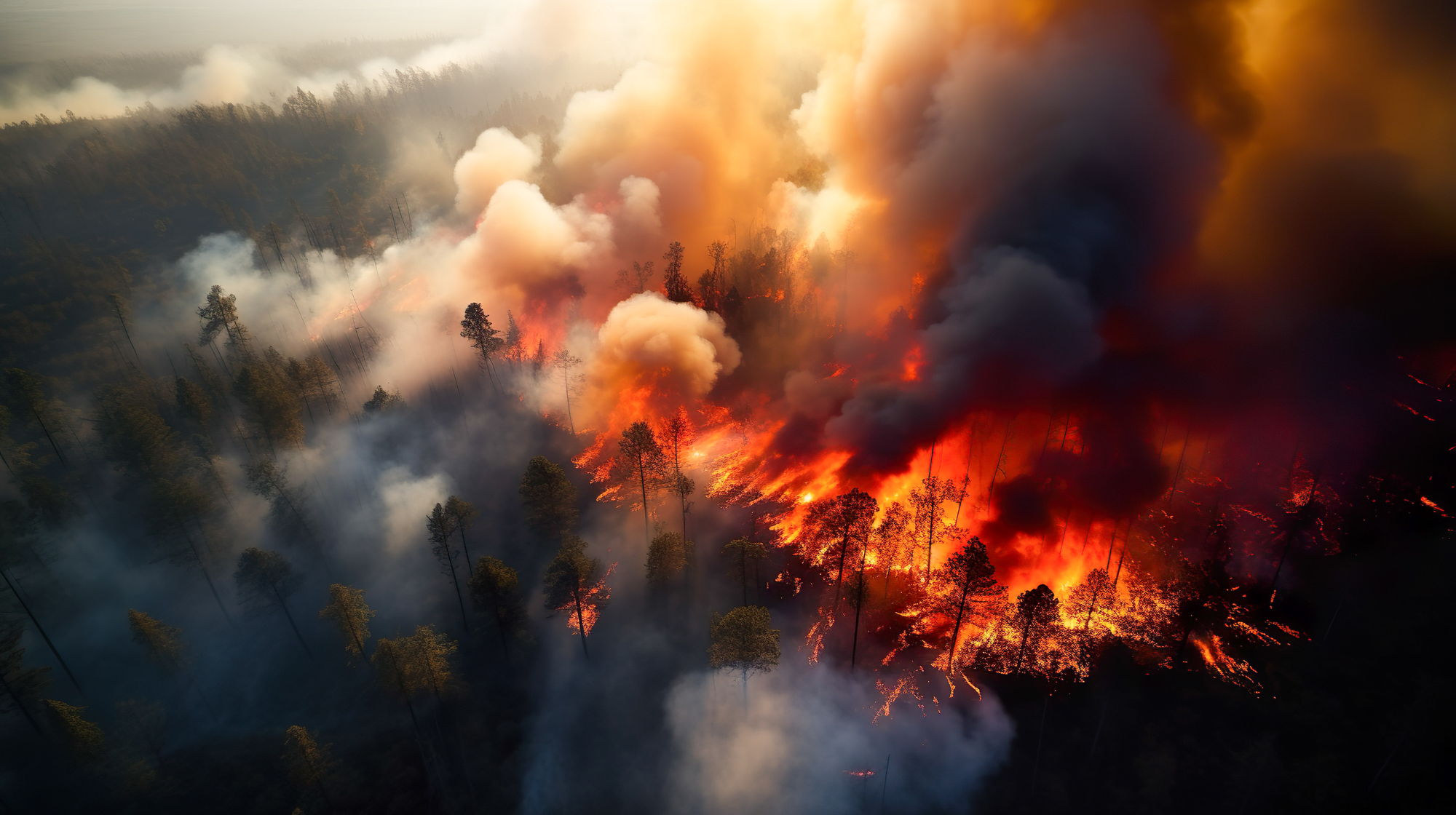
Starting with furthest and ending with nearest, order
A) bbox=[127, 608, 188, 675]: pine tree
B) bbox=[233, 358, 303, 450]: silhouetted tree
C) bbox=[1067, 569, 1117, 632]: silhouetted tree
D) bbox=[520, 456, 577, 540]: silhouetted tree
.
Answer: bbox=[233, 358, 303, 450]: silhouetted tree < bbox=[520, 456, 577, 540]: silhouetted tree < bbox=[1067, 569, 1117, 632]: silhouetted tree < bbox=[127, 608, 188, 675]: pine tree

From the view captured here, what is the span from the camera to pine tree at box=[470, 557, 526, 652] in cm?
4669

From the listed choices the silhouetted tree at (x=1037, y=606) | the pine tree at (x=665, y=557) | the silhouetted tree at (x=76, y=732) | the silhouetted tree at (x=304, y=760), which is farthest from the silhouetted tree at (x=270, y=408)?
the silhouetted tree at (x=1037, y=606)

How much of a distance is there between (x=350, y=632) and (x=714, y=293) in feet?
230

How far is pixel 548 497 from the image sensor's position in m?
55.6

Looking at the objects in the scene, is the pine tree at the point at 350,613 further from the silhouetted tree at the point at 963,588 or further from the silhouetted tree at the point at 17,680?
the silhouetted tree at the point at 963,588

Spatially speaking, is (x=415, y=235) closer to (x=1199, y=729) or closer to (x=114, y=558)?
(x=114, y=558)

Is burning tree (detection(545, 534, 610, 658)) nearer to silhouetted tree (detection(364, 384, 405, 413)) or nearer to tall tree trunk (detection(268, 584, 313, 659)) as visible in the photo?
tall tree trunk (detection(268, 584, 313, 659))

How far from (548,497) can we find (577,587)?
11.4 m

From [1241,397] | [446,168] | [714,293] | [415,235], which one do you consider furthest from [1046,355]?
[446,168]

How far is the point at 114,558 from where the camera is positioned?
5919cm

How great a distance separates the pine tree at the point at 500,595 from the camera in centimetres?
4669

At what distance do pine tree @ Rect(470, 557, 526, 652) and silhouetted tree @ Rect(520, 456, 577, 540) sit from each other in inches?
293

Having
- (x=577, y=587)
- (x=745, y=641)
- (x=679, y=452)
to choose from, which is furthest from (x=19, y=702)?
(x=679, y=452)

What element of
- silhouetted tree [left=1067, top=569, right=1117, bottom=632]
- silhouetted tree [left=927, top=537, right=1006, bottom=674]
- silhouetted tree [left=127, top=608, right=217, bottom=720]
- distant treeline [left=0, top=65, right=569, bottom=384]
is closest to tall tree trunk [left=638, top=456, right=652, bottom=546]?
silhouetted tree [left=927, top=537, right=1006, bottom=674]
